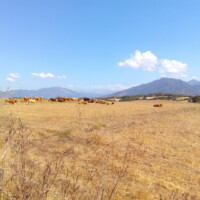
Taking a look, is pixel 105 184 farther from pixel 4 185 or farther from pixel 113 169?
pixel 4 185

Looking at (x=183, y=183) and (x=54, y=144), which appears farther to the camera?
(x=54, y=144)

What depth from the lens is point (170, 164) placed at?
18.1 feet

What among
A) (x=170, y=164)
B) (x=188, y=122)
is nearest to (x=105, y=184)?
(x=170, y=164)

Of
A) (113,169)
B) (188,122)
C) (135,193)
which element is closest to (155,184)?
(135,193)

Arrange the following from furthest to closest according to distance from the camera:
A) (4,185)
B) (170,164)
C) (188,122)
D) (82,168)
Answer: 1. (188,122)
2. (170,164)
3. (82,168)
4. (4,185)

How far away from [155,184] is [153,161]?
55.8 inches

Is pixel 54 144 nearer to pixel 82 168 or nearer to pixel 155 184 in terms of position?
pixel 82 168

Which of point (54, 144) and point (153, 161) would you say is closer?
point (153, 161)

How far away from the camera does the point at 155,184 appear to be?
4.35 metres

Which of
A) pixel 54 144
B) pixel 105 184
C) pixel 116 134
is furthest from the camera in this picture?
pixel 116 134

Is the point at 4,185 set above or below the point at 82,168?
above

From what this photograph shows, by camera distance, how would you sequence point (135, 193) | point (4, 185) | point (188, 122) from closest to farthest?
1. point (4, 185)
2. point (135, 193)
3. point (188, 122)

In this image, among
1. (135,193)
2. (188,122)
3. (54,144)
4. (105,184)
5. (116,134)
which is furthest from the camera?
(188,122)

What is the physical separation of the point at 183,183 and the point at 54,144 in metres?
5.14
